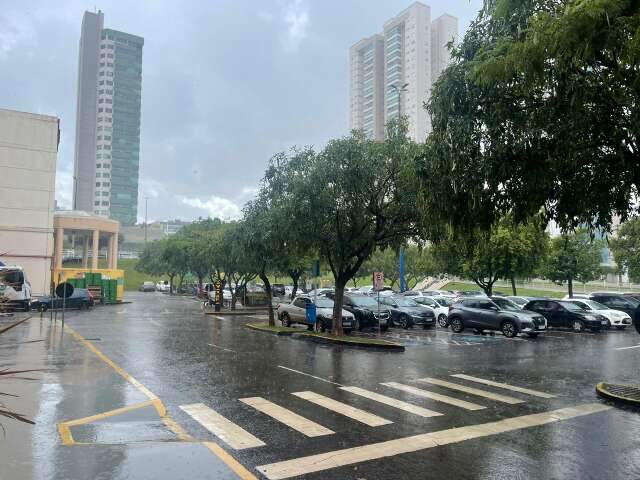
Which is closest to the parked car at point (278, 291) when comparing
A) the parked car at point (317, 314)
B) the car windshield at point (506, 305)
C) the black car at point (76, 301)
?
the black car at point (76, 301)

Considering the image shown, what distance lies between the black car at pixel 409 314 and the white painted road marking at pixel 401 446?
17.3 meters

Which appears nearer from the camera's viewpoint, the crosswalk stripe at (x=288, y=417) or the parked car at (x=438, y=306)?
the crosswalk stripe at (x=288, y=417)

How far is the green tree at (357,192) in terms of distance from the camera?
1822 cm

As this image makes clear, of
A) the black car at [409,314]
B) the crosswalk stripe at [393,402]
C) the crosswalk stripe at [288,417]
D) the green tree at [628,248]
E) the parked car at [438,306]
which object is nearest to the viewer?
the crosswalk stripe at [288,417]

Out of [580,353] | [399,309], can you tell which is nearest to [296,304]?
[399,309]

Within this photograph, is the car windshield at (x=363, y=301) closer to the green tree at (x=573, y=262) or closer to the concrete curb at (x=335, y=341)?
the concrete curb at (x=335, y=341)

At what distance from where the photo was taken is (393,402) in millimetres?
9508

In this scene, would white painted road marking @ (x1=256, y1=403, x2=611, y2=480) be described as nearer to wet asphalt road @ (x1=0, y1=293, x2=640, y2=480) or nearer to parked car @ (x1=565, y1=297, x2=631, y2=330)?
wet asphalt road @ (x1=0, y1=293, x2=640, y2=480)

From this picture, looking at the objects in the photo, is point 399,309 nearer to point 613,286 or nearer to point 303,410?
point 303,410

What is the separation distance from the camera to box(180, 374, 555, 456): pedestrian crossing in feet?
24.6

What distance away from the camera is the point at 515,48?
6492 millimetres

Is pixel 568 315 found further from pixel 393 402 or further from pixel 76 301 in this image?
pixel 76 301

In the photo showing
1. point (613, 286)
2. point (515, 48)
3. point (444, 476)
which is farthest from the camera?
point (613, 286)

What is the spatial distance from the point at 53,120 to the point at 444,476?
48.9m
